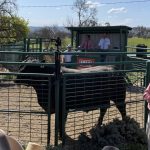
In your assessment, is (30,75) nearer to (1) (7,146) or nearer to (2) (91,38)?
(1) (7,146)

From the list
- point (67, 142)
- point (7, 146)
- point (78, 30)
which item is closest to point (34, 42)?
point (78, 30)

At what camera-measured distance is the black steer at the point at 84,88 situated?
226 inches

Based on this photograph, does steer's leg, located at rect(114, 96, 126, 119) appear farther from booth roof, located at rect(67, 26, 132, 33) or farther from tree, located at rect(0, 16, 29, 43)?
tree, located at rect(0, 16, 29, 43)

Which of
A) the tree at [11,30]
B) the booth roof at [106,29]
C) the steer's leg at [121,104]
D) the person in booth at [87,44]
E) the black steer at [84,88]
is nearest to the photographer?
the black steer at [84,88]

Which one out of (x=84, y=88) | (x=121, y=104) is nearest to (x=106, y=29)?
(x=121, y=104)

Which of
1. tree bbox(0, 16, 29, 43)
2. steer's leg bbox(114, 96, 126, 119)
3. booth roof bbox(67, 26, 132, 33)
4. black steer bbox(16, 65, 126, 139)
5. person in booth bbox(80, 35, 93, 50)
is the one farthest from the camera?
tree bbox(0, 16, 29, 43)

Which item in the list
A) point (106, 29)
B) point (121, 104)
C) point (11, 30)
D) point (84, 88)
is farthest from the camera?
point (11, 30)

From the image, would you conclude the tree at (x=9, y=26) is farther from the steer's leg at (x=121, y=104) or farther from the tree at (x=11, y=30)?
the steer's leg at (x=121, y=104)

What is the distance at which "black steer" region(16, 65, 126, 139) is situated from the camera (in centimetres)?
575

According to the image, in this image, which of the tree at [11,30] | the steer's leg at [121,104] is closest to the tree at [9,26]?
the tree at [11,30]

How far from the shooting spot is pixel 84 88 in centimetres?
598

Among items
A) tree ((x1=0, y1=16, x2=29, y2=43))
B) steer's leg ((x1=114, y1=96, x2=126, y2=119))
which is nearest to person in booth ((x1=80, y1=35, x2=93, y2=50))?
steer's leg ((x1=114, y1=96, x2=126, y2=119))

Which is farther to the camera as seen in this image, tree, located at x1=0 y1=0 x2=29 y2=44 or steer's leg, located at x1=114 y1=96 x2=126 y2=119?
tree, located at x1=0 y1=0 x2=29 y2=44

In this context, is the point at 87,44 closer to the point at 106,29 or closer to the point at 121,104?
the point at 106,29
